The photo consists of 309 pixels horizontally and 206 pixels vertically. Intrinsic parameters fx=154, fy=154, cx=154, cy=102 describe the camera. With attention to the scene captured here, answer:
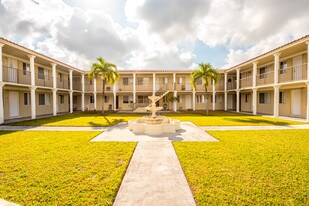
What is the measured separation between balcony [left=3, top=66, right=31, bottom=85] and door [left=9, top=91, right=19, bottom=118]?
1.87 meters

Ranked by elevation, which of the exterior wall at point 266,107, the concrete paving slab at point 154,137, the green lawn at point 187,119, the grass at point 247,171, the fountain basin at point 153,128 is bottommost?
the grass at point 247,171

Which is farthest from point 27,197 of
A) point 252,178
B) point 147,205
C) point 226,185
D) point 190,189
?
point 252,178

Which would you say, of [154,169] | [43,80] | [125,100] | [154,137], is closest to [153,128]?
[154,137]

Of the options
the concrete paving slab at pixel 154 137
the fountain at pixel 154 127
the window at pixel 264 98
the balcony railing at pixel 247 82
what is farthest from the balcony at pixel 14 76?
the window at pixel 264 98

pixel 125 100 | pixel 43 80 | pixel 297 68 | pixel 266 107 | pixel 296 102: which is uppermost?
pixel 297 68

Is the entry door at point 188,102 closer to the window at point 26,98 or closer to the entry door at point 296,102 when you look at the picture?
the entry door at point 296,102

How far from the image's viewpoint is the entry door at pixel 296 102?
16.9 m

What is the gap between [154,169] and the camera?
4.81 meters

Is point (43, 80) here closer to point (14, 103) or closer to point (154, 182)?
point (14, 103)

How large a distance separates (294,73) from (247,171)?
692 inches

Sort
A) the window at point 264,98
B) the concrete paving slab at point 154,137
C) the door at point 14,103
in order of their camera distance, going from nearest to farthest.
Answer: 1. the concrete paving slab at point 154,137
2. the door at point 14,103
3. the window at point 264,98

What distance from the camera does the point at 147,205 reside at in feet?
10.4

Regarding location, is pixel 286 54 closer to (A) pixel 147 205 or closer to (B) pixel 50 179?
(A) pixel 147 205

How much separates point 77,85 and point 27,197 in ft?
89.1
